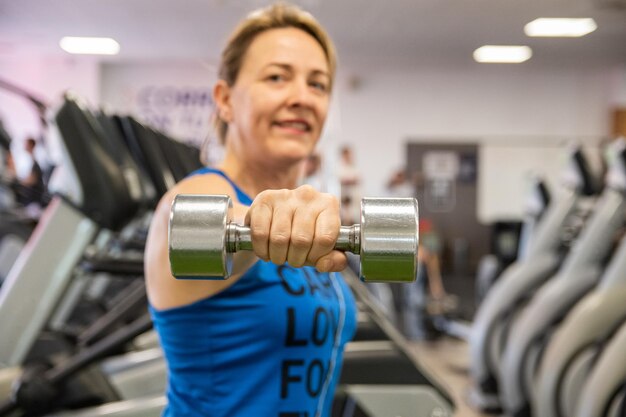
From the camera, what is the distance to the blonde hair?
848 mm

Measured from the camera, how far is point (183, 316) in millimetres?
828

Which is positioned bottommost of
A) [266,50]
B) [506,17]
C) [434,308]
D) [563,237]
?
[434,308]

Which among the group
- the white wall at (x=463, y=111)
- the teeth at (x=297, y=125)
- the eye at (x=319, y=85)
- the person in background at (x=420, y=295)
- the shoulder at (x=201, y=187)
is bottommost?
the person in background at (x=420, y=295)

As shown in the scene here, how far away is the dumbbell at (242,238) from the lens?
1.31 ft

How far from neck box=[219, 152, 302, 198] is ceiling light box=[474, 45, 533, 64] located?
6143 mm

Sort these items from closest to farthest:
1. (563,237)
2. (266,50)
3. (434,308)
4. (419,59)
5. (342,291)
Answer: (266,50) → (342,291) → (563,237) → (434,308) → (419,59)

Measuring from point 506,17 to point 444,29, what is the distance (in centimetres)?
124

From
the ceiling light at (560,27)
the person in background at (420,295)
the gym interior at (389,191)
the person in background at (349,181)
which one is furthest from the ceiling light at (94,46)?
the ceiling light at (560,27)

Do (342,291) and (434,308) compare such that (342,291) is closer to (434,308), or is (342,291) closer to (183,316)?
(183,316)

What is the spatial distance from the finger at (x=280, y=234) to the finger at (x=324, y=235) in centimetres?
2

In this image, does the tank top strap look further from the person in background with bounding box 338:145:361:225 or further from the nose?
the person in background with bounding box 338:145:361:225

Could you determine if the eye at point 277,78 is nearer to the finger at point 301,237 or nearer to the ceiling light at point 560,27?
the finger at point 301,237

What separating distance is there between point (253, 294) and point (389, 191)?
7.08 metres

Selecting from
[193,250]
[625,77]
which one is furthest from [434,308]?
[193,250]
